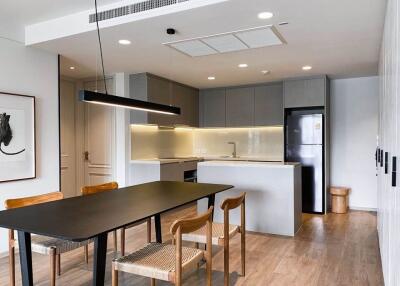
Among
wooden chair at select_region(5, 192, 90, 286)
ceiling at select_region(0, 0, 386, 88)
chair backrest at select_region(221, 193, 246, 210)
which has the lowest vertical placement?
wooden chair at select_region(5, 192, 90, 286)

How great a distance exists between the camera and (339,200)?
5496 mm

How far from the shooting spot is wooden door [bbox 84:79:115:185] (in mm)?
5387

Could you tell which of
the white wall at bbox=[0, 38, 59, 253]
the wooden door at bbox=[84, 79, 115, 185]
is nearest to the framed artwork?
the white wall at bbox=[0, 38, 59, 253]

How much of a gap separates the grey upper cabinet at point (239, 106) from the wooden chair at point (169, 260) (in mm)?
4433

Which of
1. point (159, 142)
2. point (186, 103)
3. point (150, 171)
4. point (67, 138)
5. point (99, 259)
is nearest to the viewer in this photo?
point (99, 259)

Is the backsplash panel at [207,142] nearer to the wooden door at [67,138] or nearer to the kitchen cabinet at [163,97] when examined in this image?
the kitchen cabinet at [163,97]

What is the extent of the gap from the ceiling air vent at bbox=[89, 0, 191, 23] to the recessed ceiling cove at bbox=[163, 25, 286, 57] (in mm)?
703

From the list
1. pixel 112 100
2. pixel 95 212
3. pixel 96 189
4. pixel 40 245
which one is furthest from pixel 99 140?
pixel 95 212

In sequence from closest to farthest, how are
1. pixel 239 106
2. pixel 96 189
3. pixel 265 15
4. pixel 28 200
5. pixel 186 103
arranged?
1. pixel 28 200
2. pixel 265 15
3. pixel 96 189
4. pixel 186 103
5. pixel 239 106

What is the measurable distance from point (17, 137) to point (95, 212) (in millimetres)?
2030

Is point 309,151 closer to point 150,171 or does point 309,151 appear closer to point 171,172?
point 171,172

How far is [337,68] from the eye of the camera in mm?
4957

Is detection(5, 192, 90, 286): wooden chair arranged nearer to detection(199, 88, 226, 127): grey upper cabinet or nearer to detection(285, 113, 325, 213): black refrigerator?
detection(285, 113, 325, 213): black refrigerator

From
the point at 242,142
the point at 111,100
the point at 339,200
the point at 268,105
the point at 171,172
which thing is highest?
the point at 268,105
